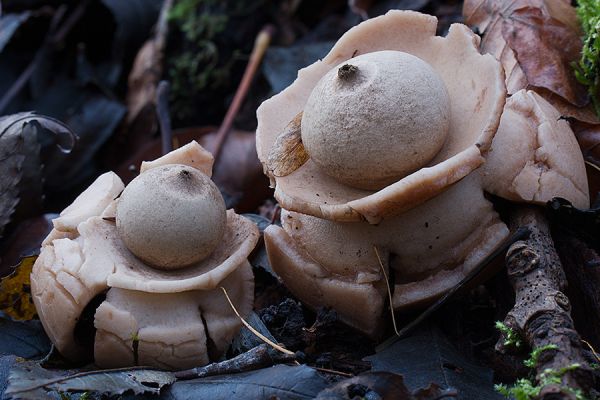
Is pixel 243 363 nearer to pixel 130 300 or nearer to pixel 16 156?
pixel 130 300

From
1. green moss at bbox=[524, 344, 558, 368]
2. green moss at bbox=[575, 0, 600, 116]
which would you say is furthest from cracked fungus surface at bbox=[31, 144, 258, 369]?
green moss at bbox=[575, 0, 600, 116]

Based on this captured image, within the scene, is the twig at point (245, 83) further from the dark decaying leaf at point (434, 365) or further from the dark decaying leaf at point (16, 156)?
the dark decaying leaf at point (434, 365)

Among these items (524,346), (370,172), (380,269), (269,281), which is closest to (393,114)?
(370,172)

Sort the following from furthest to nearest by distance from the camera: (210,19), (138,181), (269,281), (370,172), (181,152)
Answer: (210,19), (269,281), (181,152), (138,181), (370,172)

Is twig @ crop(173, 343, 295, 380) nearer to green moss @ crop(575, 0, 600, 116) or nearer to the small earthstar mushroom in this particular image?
the small earthstar mushroom

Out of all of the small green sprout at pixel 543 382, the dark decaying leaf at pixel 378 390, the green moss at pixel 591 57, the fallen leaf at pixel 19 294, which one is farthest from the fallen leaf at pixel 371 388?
the green moss at pixel 591 57

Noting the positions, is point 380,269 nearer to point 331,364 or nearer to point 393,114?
point 331,364
